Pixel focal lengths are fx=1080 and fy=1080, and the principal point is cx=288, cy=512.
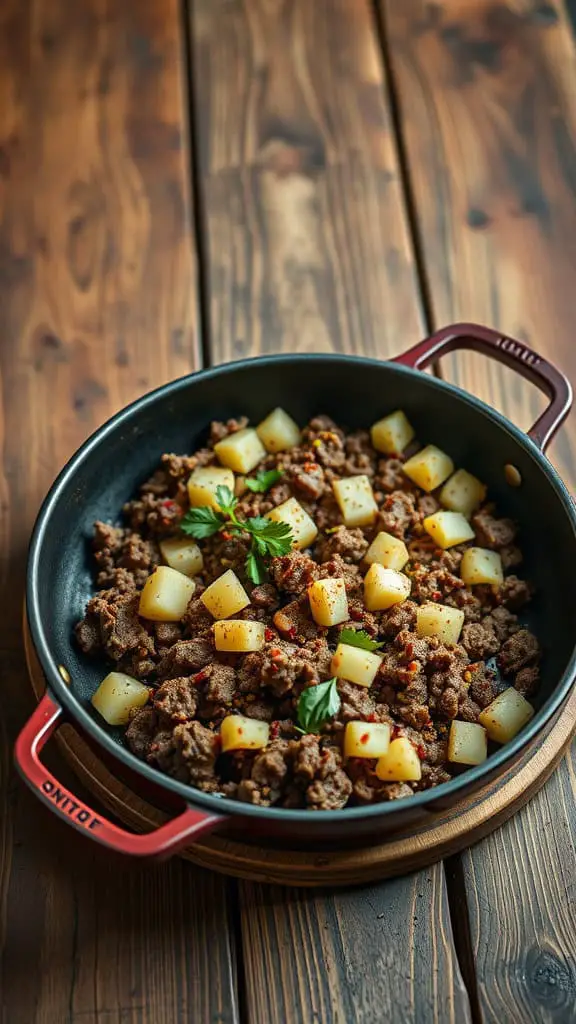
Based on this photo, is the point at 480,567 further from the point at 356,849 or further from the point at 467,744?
the point at 356,849

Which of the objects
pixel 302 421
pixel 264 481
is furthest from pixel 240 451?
pixel 302 421

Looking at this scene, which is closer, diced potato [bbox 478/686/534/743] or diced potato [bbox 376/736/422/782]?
diced potato [bbox 376/736/422/782]

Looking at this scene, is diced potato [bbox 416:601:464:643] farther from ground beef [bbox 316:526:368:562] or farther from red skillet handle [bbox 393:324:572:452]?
red skillet handle [bbox 393:324:572:452]

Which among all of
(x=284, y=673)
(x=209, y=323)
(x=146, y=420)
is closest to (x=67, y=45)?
(x=209, y=323)

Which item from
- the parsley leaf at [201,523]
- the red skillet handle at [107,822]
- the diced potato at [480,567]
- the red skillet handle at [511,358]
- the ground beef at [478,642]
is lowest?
the red skillet handle at [107,822]

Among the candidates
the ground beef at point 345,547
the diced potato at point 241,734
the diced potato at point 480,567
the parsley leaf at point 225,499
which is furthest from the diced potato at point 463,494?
the diced potato at point 241,734

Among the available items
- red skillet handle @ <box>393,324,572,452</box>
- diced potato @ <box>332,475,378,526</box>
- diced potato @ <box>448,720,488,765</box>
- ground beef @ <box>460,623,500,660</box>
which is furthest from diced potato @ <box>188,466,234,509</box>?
diced potato @ <box>448,720,488,765</box>

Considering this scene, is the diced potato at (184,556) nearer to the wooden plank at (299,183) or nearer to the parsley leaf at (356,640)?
the parsley leaf at (356,640)
